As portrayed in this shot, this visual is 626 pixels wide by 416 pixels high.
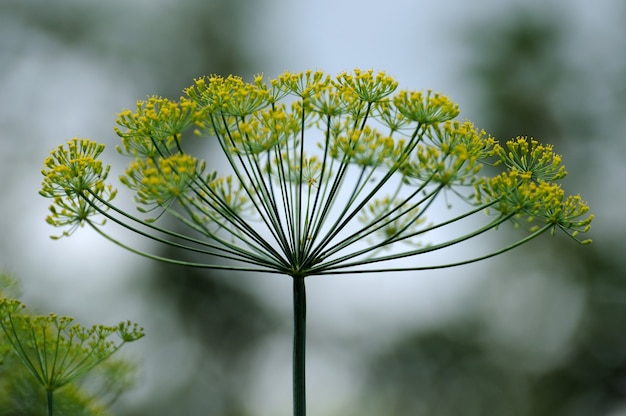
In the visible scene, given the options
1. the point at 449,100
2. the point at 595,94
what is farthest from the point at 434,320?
the point at 449,100

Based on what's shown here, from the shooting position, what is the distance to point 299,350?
2.19m

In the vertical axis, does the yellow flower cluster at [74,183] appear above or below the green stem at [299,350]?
above

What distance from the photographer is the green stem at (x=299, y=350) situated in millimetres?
2143

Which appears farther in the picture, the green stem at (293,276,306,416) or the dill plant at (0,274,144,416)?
the dill plant at (0,274,144,416)

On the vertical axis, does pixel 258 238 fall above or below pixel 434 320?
below

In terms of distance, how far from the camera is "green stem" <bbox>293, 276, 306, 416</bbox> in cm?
214

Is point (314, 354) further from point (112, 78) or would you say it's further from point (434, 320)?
point (112, 78)

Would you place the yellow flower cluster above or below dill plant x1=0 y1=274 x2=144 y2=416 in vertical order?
above

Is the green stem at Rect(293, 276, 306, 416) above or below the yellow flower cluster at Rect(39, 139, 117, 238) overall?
below

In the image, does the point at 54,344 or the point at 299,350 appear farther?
→ the point at 54,344

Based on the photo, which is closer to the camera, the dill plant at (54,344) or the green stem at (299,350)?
the green stem at (299,350)

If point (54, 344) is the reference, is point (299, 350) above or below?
below

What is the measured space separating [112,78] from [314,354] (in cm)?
678

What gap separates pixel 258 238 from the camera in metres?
2.29
